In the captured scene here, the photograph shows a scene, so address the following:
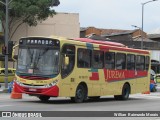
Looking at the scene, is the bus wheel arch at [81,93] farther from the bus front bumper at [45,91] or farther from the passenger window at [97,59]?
the bus front bumper at [45,91]

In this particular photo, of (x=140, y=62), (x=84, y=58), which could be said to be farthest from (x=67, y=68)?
(x=140, y=62)

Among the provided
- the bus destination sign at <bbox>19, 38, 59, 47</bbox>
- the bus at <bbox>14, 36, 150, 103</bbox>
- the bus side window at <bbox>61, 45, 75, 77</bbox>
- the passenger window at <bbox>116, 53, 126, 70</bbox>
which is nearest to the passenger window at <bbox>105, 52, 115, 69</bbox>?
the bus at <bbox>14, 36, 150, 103</bbox>

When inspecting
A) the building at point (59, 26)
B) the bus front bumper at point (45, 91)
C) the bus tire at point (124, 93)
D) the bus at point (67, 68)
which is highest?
the building at point (59, 26)

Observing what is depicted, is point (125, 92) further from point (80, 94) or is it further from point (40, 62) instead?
point (40, 62)

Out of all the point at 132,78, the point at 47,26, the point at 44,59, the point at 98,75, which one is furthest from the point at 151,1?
the point at 44,59

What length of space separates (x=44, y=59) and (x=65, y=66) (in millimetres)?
1028

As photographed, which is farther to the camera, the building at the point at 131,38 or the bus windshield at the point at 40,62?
the building at the point at 131,38

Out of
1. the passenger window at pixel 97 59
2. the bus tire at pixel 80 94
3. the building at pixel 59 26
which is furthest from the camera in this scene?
the building at pixel 59 26

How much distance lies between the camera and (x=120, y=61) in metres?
26.7

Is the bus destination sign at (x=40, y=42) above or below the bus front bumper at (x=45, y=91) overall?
above

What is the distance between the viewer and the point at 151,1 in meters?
51.2

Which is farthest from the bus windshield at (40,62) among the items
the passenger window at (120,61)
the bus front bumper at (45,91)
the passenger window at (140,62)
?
the passenger window at (140,62)

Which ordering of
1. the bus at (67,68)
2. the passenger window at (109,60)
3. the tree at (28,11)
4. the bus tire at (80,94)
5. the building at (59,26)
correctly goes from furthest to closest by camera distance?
the building at (59,26) < the tree at (28,11) < the passenger window at (109,60) < the bus tire at (80,94) < the bus at (67,68)

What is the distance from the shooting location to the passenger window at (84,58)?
22989 mm
